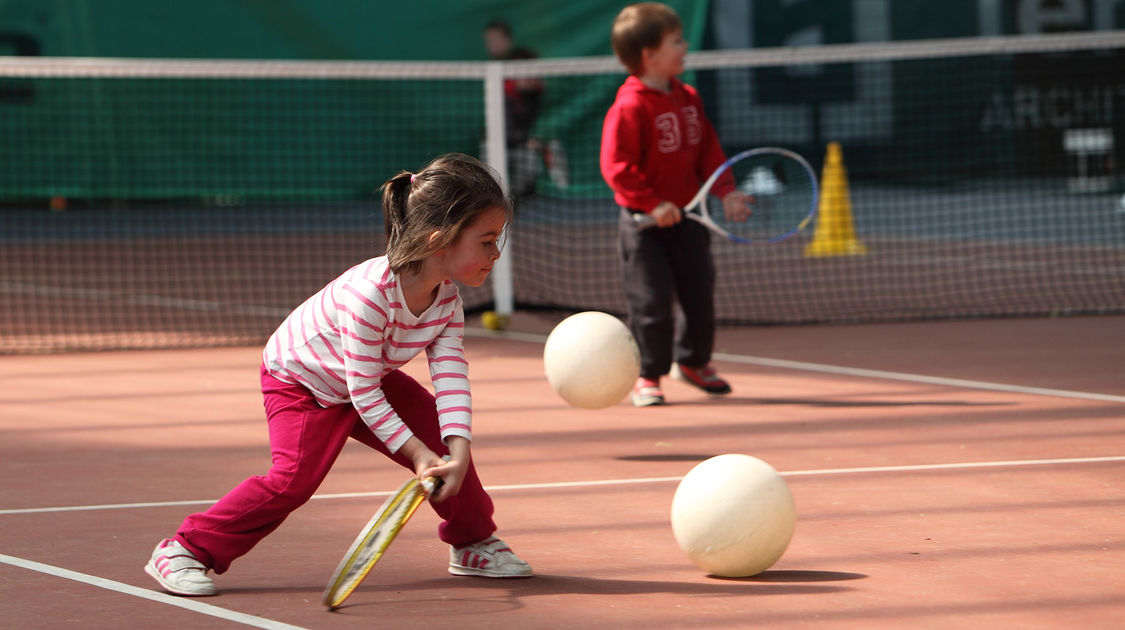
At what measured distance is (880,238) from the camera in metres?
12.6

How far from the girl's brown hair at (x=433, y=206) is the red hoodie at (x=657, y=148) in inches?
89.2

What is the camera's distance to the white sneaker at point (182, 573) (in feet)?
10.2

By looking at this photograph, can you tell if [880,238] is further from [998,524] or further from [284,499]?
[284,499]

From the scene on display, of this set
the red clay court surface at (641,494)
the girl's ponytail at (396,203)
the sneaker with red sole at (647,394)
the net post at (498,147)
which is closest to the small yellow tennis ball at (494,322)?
the net post at (498,147)

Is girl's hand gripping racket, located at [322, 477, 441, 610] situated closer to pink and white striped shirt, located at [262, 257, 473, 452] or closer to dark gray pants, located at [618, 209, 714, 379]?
pink and white striped shirt, located at [262, 257, 473, 452]

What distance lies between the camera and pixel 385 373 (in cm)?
320

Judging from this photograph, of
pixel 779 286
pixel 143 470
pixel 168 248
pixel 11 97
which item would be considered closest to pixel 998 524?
pixel 143 470

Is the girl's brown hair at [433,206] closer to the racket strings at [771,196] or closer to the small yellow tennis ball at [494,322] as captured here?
the racket strings at [771,196]

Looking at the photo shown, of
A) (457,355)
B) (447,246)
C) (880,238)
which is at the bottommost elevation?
(880,238)

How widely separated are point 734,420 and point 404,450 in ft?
7.75

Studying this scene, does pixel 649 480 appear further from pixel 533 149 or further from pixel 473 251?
pixel 533 149

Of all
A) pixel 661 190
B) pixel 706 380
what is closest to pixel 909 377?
pixel 706 380

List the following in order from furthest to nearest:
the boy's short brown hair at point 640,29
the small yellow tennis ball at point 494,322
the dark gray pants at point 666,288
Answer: the small yellow tennis ball at point 494,322, the dark gray pants at point 666,288, the boy's short brown hair at point 640,29

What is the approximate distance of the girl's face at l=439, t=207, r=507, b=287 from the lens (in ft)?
9.94
